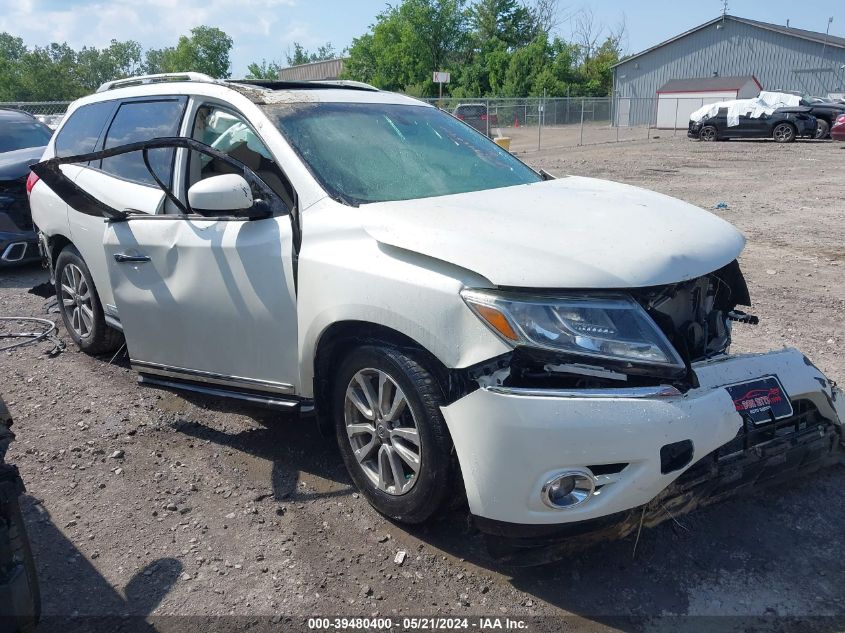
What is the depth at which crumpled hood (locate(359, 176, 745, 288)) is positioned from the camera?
8.55 ft

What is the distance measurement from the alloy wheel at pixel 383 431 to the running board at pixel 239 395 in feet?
0.98

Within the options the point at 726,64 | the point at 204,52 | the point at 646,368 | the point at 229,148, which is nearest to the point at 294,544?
the point at 646,368

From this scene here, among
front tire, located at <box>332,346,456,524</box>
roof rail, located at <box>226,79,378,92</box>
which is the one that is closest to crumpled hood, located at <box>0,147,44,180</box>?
roof rail, located at <box>226,79,378,92</box>

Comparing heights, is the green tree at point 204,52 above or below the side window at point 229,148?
above

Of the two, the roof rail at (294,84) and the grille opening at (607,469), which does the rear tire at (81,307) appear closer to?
the roof rail at (294,84)

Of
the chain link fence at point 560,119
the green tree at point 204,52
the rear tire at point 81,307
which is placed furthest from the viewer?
the green tree at point 204,52

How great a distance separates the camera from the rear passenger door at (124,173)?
4.16 meters

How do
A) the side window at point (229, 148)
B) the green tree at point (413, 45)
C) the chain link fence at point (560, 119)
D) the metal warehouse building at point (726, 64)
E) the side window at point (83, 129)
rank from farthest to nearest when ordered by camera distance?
the green tree at point (413, 45) → the metal warehouse building at point (726, 64) → the chain link fence at point (560, 119) → the side window at point (83, 129) → the side window at point (229, 148)

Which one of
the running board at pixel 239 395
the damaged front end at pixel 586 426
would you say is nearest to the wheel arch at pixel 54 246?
the running board at pixel 239 395

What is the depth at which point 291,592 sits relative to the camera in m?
2.88

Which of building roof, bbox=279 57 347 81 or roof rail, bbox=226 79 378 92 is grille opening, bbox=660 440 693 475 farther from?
building roof, bbox=279 57 347 81

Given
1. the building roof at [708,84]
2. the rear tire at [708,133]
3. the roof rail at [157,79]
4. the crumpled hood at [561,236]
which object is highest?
the building roof at [708,84]

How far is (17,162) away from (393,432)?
7.15 metres

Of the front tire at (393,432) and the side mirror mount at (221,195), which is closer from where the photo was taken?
the front tire at (393,432)
